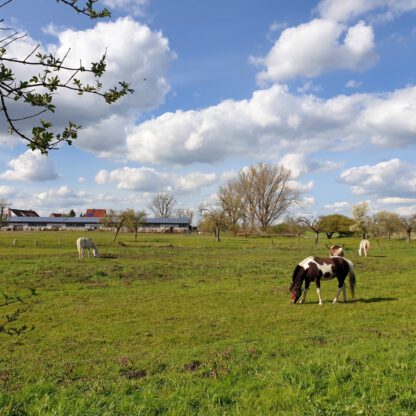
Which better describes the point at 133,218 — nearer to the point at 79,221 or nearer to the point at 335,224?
the point at 335,224

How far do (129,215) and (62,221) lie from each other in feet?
319

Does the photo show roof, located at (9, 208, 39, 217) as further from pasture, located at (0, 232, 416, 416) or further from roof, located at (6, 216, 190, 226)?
pasture, located at (0, 232, 416, 416)

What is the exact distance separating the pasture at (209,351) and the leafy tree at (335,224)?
7874cm

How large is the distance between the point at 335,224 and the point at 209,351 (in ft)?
312

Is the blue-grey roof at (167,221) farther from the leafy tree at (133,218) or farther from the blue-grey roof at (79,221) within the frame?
the leafy tree at (133,218)

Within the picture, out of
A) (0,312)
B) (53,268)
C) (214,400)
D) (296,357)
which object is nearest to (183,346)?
(296,357)

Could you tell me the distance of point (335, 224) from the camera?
98.5 m

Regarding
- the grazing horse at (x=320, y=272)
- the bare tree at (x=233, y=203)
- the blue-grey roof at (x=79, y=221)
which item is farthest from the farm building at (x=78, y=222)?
the grazing horse at (x=320, y=272)

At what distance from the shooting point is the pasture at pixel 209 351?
5.59 metres

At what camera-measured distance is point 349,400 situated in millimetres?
5410

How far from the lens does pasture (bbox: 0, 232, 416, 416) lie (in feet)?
18.3

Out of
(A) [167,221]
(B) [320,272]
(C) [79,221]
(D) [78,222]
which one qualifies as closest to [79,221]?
(C) [79,221]

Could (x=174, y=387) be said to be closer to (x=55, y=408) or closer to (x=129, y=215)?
(x=55, y=408)

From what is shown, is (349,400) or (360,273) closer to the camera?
(349,400)
